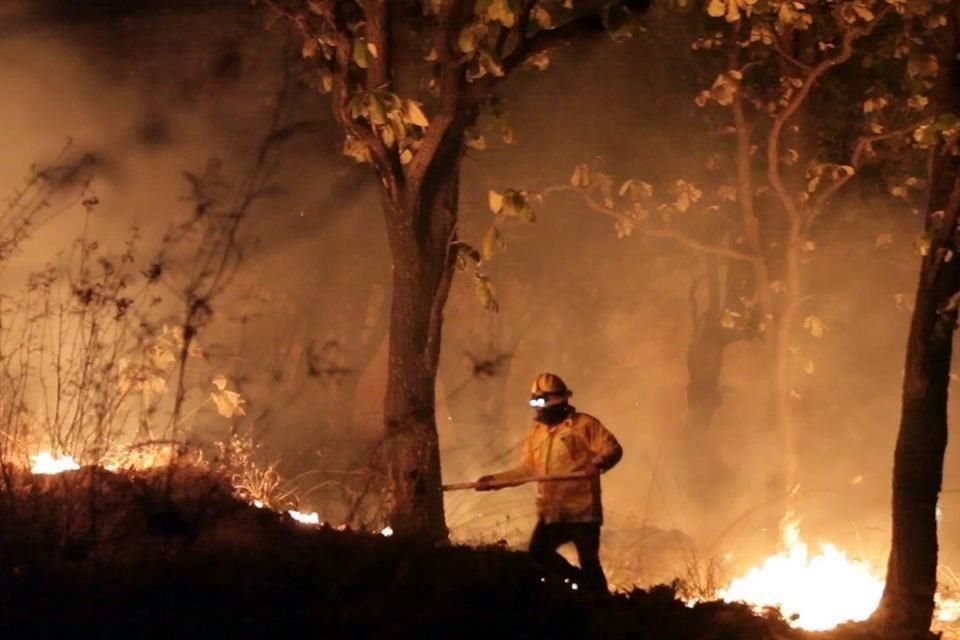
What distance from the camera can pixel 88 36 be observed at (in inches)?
399

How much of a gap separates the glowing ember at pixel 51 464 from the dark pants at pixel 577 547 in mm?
2819

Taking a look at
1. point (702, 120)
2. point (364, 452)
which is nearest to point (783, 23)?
point (702, 120)

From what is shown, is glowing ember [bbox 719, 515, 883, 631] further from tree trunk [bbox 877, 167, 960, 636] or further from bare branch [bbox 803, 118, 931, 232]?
bare branch [bbox 803, 118, 931, 232]

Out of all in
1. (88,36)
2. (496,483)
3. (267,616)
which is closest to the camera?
(267,616)

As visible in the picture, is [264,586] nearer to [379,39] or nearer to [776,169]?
[379,39]

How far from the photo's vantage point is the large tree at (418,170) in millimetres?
7152

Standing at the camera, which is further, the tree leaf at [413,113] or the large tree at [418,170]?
the large tree at [418,170]

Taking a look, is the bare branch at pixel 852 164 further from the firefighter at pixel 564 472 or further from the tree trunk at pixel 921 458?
the firefighter at pixel 564 472

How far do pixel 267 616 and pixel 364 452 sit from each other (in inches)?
212

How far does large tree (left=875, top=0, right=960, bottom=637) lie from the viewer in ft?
22.8

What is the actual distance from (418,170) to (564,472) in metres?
2.05

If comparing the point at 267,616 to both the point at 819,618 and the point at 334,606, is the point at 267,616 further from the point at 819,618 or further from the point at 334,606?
the point at 819,618

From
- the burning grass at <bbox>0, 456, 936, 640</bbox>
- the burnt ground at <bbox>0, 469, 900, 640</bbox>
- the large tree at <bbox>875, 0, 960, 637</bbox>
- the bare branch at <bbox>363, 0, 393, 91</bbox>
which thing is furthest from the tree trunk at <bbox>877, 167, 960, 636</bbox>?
the bare branch at <bbox>363, 0, 393, 91</bbox>

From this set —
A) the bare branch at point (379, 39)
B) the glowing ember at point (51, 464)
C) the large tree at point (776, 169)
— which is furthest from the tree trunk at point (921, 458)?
the glowing ember at point (51, 464)
